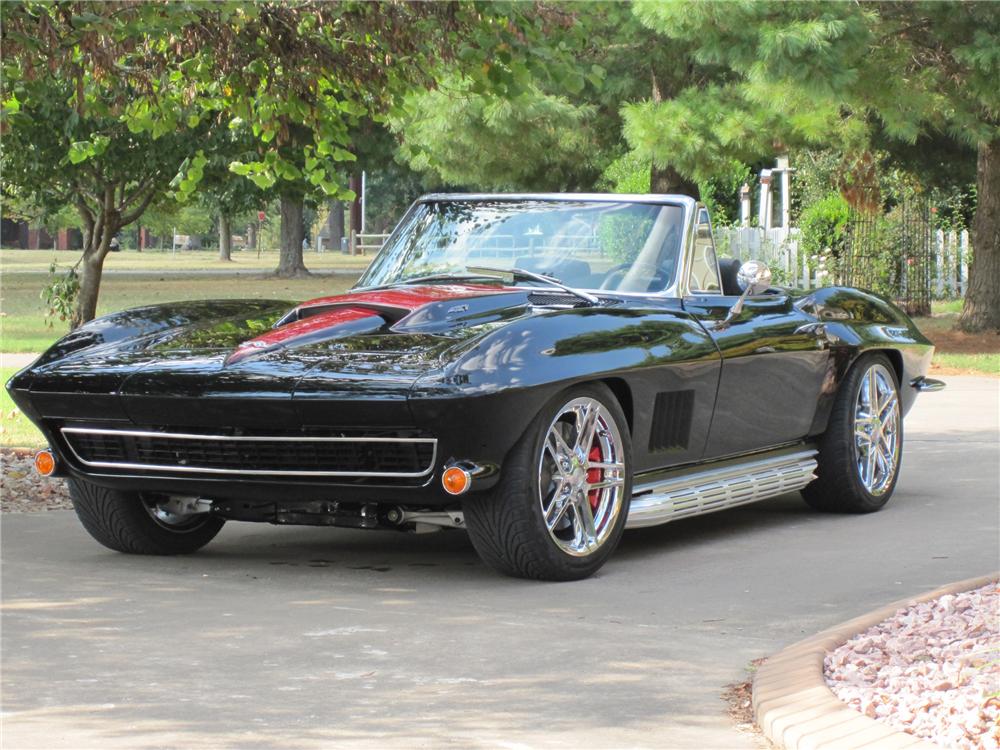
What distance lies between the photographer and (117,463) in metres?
6.93

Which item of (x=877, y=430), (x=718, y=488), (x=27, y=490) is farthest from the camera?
(x=27, y=490)

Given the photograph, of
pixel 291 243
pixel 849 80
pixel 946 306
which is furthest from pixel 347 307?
pixel 291 243

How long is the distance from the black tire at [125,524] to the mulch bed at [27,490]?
1556mm

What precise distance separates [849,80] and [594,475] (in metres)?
11.8

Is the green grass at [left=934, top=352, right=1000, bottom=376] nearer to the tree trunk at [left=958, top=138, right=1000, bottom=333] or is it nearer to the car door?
the tree trunk at [left=958, top=138, right=1000, bottom=333]

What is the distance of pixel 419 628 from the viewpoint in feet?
19.4

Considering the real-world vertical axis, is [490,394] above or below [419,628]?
above

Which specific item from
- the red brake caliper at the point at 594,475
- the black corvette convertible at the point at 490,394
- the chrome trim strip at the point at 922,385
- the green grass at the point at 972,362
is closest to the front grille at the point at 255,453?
the black corvette convertible at the point at 490,394

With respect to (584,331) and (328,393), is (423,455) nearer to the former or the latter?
(328,393)

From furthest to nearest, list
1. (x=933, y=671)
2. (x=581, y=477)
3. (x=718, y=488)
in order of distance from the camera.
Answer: (x=718, y=488)
(x=581, y=477)
(x=933, y=671)

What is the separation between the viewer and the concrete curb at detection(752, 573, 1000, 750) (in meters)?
4.32

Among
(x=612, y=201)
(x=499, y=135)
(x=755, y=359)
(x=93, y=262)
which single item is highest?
(x=499, y=135)

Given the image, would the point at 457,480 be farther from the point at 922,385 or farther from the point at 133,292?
the point at 133,292

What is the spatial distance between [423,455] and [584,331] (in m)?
0.87
